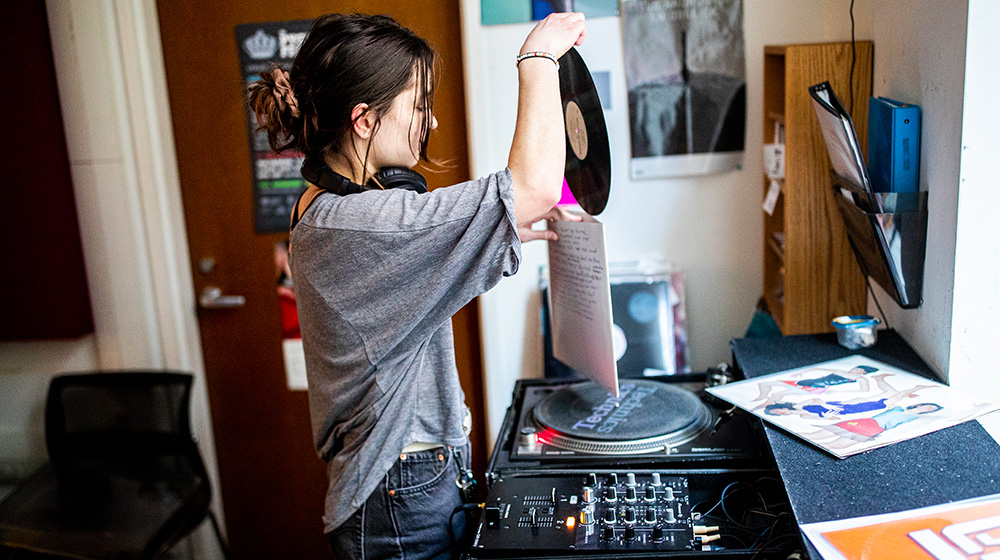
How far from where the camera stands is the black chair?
2240 mm

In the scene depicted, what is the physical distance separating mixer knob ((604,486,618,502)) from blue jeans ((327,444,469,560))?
0.27 metres

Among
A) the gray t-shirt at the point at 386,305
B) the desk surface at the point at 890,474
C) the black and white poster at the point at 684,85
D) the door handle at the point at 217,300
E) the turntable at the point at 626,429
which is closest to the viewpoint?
the desk surface at the point at 890,474

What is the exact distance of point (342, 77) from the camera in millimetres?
1142

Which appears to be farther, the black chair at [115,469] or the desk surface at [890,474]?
the black chair at [115,469]

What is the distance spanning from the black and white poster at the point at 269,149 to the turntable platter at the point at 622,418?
1214 millimetres

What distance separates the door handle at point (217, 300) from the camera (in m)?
2.51

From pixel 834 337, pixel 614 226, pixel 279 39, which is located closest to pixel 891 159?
pixel 834 337

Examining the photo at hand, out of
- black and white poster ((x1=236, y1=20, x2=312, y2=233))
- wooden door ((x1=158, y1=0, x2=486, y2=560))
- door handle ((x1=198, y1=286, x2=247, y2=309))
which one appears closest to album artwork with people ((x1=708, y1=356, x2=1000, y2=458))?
wooden door ((x1=158, y1=0, x2=486, y2=560))

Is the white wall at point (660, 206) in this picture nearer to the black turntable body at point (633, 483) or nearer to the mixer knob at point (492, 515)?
the black turntable body at point (633, 483)

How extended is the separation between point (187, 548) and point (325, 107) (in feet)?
6.70

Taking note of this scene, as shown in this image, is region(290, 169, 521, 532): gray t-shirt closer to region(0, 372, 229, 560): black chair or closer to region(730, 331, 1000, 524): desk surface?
region(730, 331, 1000, 524): desk surface

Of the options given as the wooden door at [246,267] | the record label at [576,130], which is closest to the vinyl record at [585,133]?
the record label at [576,130]

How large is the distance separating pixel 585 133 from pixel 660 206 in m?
0.90

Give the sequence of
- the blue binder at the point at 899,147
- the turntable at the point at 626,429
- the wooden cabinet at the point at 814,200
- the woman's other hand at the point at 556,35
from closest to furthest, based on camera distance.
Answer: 1. the woman's other hand at the point at 556,35
2. the turntable at the point at 626,429
3. the blue binder at the point at 899,147
4. the wooden cabinet at the point at 814,200
